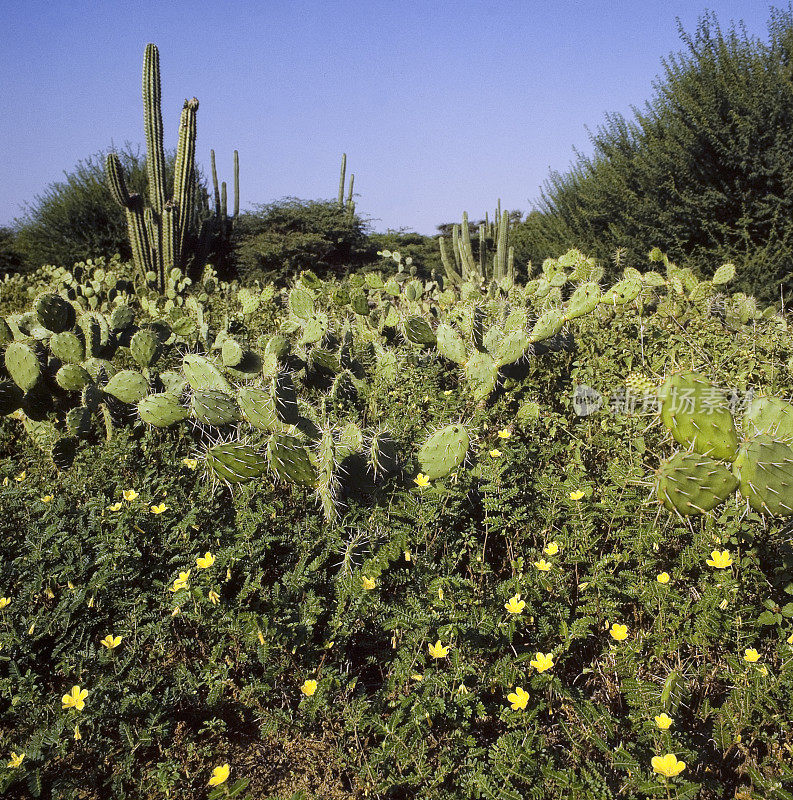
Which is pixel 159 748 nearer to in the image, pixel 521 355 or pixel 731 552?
pixel 731 552

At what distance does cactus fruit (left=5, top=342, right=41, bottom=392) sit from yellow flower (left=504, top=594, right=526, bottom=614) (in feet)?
9.04

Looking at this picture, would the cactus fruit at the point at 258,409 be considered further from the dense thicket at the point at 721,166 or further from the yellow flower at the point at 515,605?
the dense thicket at the point at 721,166

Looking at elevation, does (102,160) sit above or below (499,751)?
above

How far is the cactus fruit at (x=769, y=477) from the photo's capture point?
1947 millimetres

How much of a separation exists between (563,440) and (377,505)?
1.13 m

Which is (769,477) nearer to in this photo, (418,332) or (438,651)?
(438,651)

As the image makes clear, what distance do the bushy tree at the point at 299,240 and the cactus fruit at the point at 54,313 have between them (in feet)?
38.2

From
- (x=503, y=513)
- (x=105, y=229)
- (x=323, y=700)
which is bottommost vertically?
(x=323, y=700)

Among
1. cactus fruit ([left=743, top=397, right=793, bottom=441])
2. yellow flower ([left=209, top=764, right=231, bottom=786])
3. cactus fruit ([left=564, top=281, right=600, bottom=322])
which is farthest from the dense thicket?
yellow flower ([left=209, top=764, right=231, bottom=786])

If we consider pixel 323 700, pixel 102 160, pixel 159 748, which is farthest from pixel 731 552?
pixel 102 160

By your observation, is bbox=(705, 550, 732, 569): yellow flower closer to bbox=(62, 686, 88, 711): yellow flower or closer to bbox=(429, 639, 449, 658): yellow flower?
bbox=(429, 639, 449, 658): yellow flower

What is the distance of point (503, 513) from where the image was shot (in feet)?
7.87

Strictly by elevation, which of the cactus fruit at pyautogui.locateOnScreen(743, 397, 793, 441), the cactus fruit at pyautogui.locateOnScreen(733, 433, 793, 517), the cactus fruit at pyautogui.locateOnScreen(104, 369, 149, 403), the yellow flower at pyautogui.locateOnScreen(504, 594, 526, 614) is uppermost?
the cactus fruit at pyautogui.locateOnScreen(104, 369, 149, 403)

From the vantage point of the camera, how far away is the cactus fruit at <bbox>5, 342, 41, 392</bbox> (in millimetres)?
3352
